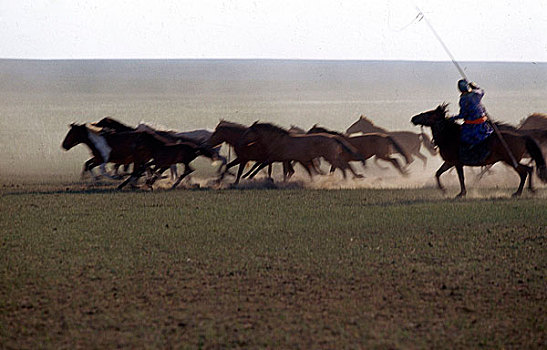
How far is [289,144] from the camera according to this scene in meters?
17.6

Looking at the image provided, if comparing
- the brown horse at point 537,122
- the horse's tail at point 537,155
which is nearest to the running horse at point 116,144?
the horse's tail at point 537,155

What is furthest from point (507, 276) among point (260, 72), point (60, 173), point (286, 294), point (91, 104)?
point (260, 72)

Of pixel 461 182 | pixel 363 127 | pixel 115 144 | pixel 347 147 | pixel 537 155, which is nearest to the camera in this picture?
pixel 537 155

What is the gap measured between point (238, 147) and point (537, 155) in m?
6.03

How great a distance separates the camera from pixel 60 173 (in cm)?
2178

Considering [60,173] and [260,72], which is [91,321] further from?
[260,72]

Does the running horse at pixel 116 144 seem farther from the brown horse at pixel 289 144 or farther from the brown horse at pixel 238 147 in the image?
the brown horse at pixel 289 144

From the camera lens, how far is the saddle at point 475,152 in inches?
579

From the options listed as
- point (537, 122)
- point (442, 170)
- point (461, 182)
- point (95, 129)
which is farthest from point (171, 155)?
point (537, 122)

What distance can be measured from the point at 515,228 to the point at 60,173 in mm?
13281

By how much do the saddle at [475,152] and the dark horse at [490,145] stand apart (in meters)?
0.06

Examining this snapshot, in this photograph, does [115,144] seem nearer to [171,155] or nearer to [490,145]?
[171,155]

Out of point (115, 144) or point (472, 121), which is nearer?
point (472, 121)

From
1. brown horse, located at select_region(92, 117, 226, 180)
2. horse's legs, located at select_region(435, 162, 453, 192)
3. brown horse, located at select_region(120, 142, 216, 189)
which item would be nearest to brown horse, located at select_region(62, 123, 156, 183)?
brown horse, located at select_region(120, 142, 216, 189)
